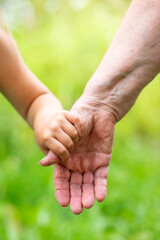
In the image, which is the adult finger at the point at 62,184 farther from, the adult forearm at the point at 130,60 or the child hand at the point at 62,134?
the adult forearm at the point at 130,60

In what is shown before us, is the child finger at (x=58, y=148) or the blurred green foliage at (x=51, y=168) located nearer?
the child finger at (x=58, y=148)

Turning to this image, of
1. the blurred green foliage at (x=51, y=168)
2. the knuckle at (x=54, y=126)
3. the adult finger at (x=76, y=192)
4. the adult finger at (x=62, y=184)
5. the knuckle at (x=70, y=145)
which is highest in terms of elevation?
the knuckle at (x=54, y=126)

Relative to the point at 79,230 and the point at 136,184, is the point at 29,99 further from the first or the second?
the point at 136,184

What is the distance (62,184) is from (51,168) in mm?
2557

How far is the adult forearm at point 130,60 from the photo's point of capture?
78.7 inches

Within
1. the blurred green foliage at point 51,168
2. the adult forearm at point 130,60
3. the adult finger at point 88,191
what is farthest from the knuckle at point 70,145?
the blurred green foliage at point 51,168

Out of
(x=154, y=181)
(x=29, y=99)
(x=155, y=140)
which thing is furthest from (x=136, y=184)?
(x=155, y=140)

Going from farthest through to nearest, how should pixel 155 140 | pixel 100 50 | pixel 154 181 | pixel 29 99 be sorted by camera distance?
pixel 155 140 → pixel 100 50 → pixel 154 181 → pixel 29 99

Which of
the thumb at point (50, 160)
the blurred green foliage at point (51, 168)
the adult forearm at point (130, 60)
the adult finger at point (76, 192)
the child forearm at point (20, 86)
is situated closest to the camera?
the thumb at point (50, 160)

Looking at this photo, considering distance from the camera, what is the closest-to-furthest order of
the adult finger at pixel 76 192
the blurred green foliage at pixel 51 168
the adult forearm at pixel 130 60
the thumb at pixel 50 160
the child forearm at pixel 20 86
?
the thumb at pixel 50 160, the adult finger at pixel 76 192, the adult forearm at pixel 130 60, the child forearm at pixel 20 86, the blurred green foliage at pixel 51 168

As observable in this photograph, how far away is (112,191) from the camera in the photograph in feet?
13.4

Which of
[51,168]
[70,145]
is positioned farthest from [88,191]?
[51,168]

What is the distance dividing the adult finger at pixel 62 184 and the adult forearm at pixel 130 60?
387mm

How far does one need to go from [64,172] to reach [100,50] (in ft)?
18.4
